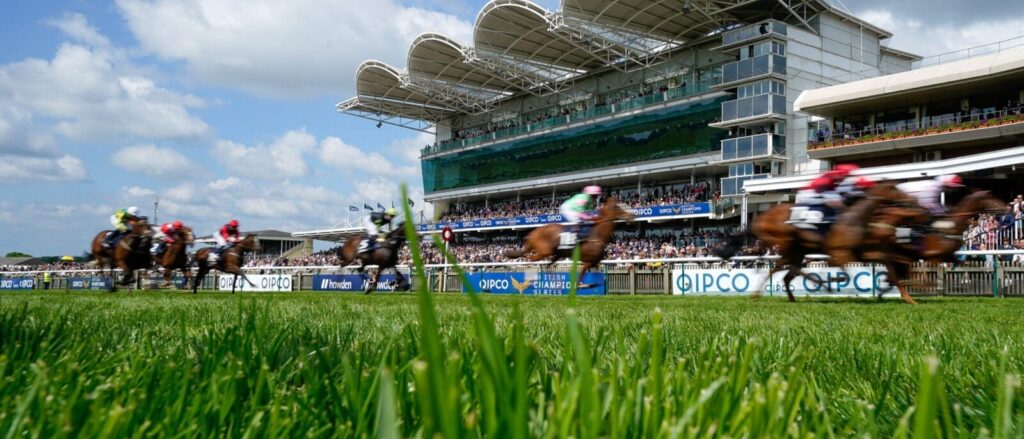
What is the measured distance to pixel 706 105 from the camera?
1766 inches

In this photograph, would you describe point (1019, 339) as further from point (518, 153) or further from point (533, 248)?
point (518, 153)

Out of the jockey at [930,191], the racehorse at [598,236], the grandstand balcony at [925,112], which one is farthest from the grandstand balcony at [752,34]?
the jockey at [930,191]

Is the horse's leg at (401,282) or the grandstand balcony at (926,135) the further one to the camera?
the grandstand balcony at (926,135)

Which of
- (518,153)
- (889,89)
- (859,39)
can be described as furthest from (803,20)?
(518,153)

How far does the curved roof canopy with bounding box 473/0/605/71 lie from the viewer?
44984 mm

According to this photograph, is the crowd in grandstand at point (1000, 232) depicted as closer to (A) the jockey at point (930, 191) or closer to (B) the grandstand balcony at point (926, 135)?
(A) the jockey at point (930, 191)

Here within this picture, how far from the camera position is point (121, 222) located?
18.5m

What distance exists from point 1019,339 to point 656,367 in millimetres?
3570

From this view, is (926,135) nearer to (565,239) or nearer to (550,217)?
(550,217)

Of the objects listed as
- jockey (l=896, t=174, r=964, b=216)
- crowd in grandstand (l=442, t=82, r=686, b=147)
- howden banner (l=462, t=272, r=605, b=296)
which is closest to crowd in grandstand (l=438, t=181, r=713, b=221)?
crowd in grandstand (l=442, t=82, r=686, b=147)

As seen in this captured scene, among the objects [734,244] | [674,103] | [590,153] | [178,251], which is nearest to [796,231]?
[734,244]

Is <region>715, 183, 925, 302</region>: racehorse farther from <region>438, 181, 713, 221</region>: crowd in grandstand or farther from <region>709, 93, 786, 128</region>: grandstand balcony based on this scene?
<region>438, 181, 713, 221</region>: crowd in grandstand

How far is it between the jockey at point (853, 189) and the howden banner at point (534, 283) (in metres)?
12.1

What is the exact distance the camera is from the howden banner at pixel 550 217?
42.7 m
